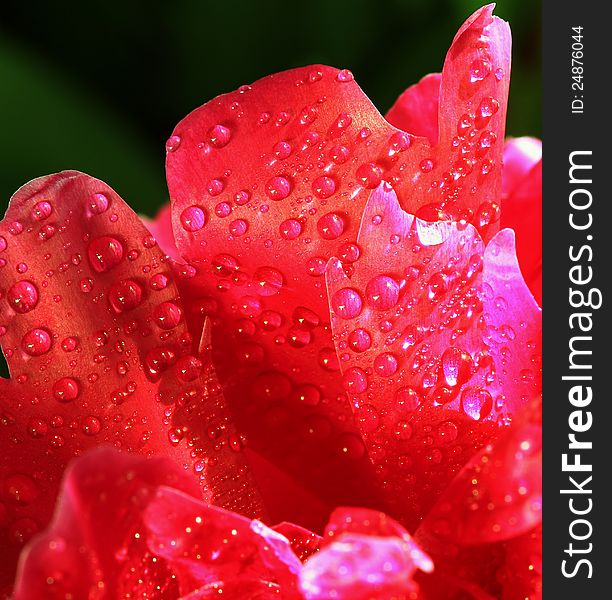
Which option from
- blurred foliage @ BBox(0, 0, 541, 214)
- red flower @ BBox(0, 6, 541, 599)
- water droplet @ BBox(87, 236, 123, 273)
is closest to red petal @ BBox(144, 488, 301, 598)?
red flower @ BBox(0, 6, 541, 599)

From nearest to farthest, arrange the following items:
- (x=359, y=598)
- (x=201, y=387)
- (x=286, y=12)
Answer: (x=359, y=598)
(x=201, y=387)
(x=286, y=12)

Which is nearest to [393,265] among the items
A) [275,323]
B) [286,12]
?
[275,323]

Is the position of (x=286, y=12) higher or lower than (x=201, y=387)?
higher

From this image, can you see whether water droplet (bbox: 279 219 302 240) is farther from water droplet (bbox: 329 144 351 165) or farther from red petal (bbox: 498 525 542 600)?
red petal (bbox: 498 525 542 600)

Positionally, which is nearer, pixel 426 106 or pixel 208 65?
pixel 426 106

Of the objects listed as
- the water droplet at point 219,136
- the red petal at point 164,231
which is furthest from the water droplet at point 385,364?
the red petal at point 164,231

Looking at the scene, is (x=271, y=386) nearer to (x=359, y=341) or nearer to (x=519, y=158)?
(x=359, y=341)

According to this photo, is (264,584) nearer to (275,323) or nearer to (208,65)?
(275,323)

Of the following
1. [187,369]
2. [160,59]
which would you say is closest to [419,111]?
[187,369]
